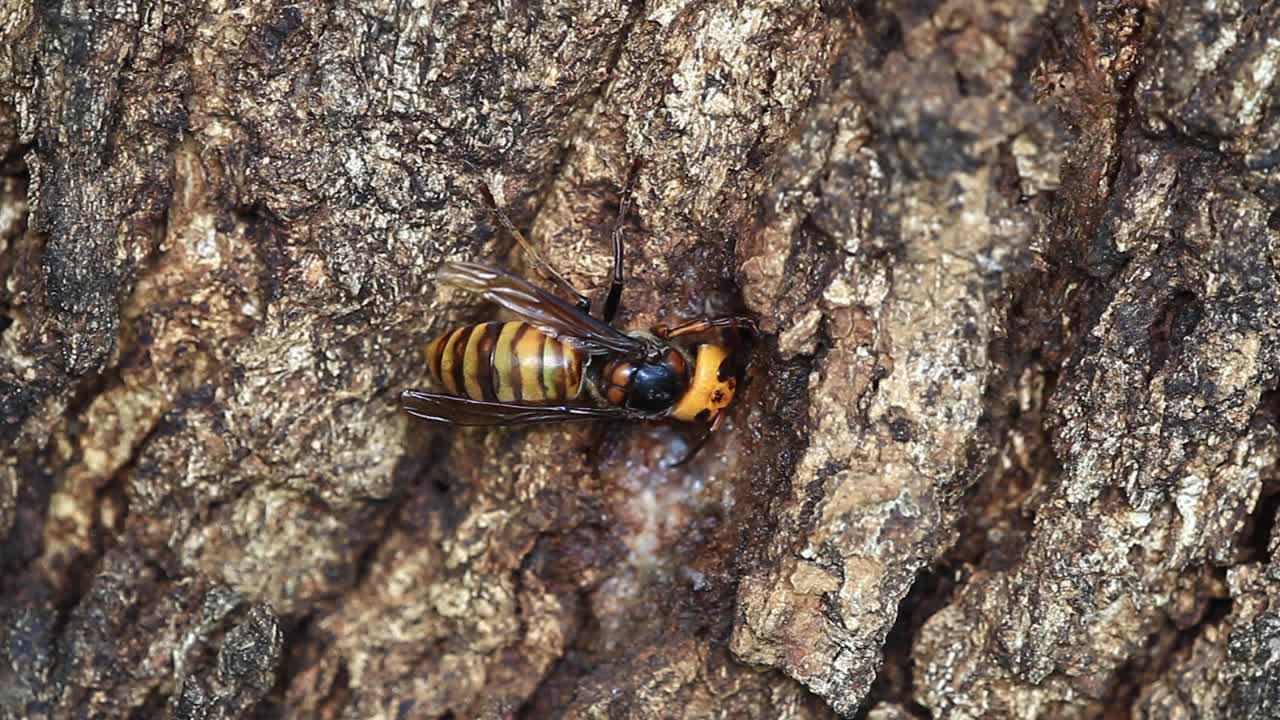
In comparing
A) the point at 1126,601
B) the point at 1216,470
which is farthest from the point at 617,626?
the point at 1216,470

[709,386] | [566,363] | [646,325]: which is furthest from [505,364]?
[709,386]

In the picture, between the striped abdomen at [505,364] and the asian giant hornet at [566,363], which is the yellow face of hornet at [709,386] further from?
the striped abdomen at [505,364]

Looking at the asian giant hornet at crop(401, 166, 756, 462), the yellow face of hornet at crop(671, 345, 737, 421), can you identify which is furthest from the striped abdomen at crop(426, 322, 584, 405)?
the yellow face of hornet at crop(671, 345, 737, 421)

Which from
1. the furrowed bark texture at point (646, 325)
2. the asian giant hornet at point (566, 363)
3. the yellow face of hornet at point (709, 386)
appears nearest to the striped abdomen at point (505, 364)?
the asian giant hornet at point (566, 363)

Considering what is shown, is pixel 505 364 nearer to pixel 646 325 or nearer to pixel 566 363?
pixel 566 363

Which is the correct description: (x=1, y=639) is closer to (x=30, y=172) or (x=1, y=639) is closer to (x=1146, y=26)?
(x=30, y=172)

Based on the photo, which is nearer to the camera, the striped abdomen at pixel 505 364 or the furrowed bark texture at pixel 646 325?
the furrowed bark texture at pixel 646 325
